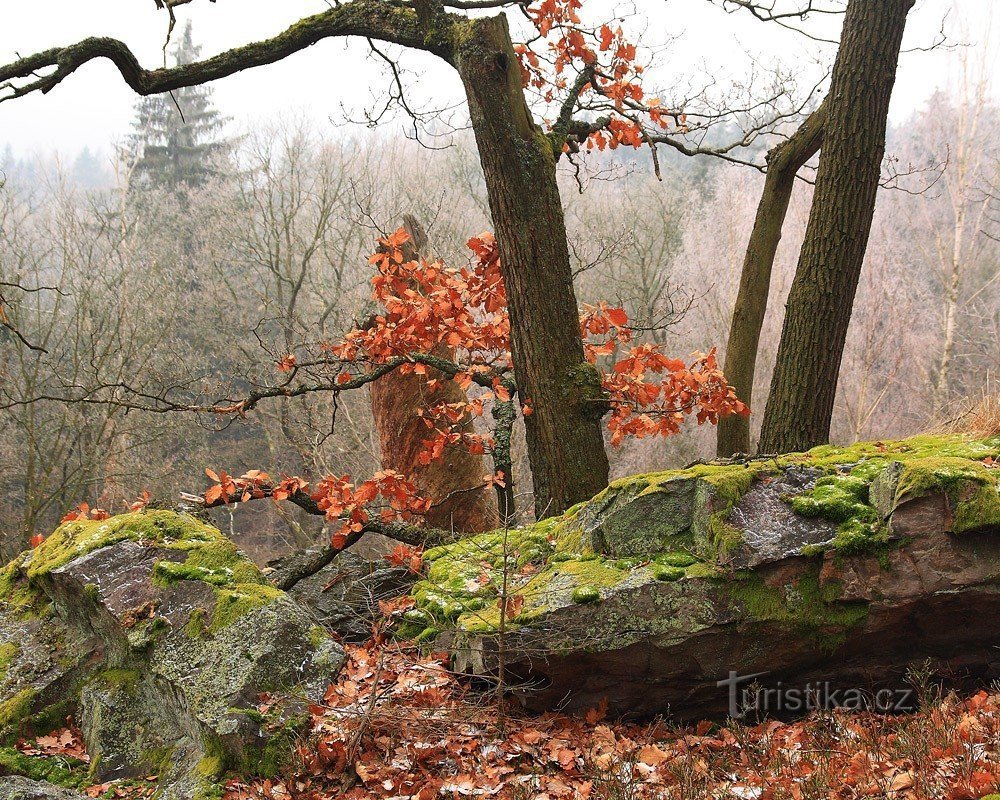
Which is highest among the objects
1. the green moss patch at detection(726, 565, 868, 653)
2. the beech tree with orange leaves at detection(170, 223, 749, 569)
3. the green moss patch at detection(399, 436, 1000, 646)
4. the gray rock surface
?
the beech tree with orange leaves at detection(170, 223, 749, 569)

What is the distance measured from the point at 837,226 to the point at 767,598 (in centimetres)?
323

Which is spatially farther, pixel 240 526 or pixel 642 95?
pixel 240 526

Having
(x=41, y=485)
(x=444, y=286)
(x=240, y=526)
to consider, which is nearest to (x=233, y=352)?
(x=240, y=526)

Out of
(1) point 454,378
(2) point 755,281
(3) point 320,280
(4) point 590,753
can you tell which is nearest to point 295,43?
(1) point 454,378

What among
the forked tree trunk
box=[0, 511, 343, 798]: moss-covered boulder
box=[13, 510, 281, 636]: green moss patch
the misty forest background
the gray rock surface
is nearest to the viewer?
box=[0, 511, 343, 798]: moss-covered boulder

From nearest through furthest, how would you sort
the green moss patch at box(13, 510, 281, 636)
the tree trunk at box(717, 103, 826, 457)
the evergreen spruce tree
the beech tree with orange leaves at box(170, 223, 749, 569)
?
the green moss patch at box(13, 510, 281, 636) → the beech tree with orange leaves at box(170, 223, 749, 569) → the tree trunk at box(717, 103, 826, 457) → the evergreen spruce tree

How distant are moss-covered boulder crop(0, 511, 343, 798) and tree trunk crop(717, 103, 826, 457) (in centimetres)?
456

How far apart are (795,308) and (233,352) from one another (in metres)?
20.7

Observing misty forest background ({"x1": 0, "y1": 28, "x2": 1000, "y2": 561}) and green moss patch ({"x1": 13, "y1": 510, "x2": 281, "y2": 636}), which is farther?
misty forest background ({"x1": 0, "y1": 28, "x2": 1000, "y2": 561})

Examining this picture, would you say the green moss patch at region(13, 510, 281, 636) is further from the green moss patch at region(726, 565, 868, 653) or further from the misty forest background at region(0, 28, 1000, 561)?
the misty forest background at region(0, 28, 1000, 561)

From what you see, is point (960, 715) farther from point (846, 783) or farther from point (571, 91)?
point (571, 91)

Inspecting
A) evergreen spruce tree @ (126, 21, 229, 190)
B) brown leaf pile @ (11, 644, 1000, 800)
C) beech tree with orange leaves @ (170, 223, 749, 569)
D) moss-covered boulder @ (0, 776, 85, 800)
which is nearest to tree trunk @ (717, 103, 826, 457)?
beech tree with orange leaves @ (170, 223, 749, 569)

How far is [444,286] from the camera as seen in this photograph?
581cm

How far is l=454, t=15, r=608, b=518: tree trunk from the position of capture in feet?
16.9
